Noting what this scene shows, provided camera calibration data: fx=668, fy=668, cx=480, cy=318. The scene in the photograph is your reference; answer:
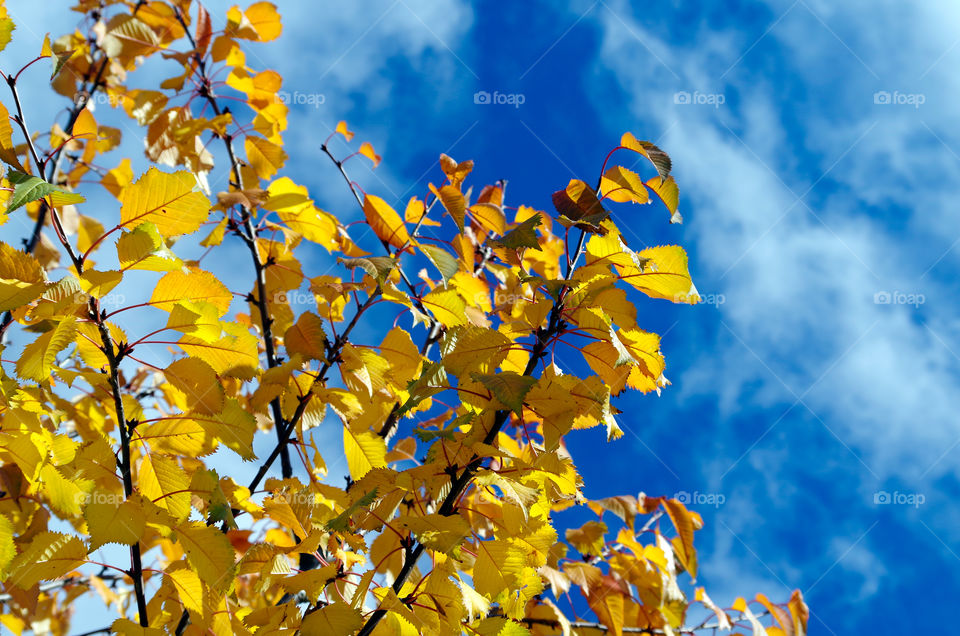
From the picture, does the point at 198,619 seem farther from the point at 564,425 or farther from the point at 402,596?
the point at 564,425

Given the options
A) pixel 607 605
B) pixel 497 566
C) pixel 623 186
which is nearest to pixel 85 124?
pixel 623 186

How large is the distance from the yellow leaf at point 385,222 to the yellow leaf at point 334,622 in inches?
40.7

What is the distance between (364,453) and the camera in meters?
1.64

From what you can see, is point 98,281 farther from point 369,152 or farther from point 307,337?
point 369,152

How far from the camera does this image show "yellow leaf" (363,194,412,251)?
191 centimetres

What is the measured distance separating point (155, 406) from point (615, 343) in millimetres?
2447

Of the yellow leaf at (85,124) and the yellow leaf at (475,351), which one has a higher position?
the yellow leaf at (85,124)

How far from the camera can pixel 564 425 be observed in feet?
4.06

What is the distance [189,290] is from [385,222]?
739mm

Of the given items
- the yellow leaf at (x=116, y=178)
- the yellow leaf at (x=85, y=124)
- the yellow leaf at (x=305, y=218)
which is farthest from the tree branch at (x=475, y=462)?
the yellow leaf at (x=116, y=178)

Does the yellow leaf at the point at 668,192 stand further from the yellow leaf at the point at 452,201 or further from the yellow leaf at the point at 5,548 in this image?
the yellow leaf at the point at 5,548

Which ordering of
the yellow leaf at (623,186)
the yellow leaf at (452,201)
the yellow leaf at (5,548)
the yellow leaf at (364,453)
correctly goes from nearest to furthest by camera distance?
1. the yellow leaf at (5,548)
2. the yellow leaf at (623,186)
3. the yellow leaf at (364,453)
4. the yellow leaf at (452,201)

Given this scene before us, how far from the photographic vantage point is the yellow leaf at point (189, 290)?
4.16 ft

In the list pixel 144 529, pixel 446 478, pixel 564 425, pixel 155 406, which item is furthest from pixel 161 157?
pixel 564 425
